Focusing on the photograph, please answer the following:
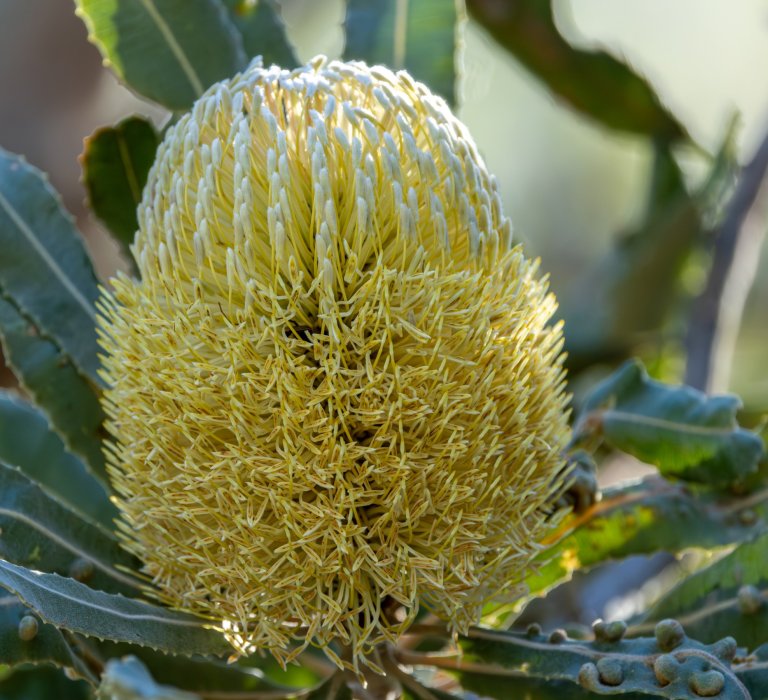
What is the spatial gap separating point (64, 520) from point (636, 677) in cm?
85

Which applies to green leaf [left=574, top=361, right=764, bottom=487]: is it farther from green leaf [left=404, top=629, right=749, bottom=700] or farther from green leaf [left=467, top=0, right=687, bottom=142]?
green leaf [left=467, top=0, right=687, bottom=142]

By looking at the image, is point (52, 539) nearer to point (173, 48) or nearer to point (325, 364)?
point (325, 364)

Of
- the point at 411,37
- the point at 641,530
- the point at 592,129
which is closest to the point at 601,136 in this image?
the point at 592,129

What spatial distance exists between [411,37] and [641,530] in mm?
1017

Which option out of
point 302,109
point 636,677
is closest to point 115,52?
point 302,109

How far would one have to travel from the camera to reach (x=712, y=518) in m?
1.73

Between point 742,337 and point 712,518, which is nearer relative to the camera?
point 712,518

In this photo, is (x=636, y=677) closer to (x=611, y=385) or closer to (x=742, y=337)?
(x=611, y=385)

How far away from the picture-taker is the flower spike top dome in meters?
1.26

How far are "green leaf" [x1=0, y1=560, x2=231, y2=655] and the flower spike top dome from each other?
0.04 metres

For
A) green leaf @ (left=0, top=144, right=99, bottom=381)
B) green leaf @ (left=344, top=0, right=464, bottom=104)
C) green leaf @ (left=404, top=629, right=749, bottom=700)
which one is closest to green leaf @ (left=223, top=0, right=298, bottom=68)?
green leaf @ (left=344, top=0, right=464, bottom=104)

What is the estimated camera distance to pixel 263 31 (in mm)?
1822

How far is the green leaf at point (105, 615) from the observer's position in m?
1.15

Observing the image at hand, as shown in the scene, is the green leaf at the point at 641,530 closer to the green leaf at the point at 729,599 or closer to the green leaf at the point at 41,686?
the green leaf at the point at 729,599
